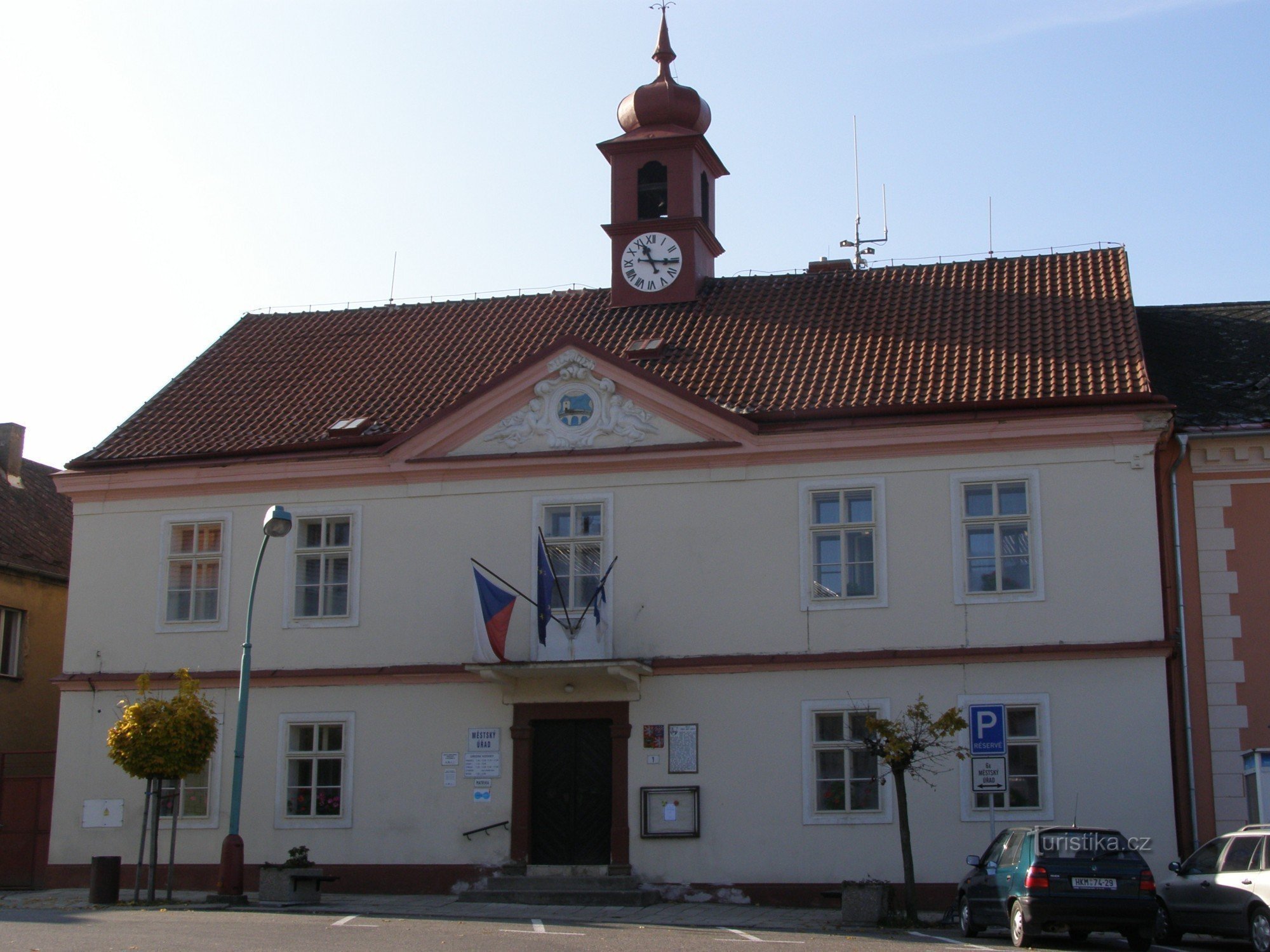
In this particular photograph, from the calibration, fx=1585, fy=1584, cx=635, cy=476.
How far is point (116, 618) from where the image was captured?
25.5 meters

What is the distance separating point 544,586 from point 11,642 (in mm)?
13778

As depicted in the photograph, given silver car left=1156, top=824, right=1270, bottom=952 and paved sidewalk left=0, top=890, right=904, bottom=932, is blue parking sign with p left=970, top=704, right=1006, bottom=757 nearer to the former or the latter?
silver car left=1156, top=824, right=1270, bottom=952

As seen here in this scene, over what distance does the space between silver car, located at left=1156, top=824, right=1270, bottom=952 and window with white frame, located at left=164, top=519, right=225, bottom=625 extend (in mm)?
14826

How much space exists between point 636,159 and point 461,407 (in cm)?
732

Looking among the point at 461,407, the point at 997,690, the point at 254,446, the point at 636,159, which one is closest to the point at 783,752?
the point at 997,690

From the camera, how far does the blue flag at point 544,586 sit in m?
22.7

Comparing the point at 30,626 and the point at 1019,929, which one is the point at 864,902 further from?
the point at 30,626

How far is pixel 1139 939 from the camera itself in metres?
16.3

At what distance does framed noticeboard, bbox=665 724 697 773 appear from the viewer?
22812 mm

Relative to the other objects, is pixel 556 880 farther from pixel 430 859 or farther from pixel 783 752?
pixel 783 752

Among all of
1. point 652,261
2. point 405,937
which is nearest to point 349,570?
point 652,261

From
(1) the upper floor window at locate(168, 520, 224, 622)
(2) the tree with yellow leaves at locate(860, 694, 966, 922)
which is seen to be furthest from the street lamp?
(2) the tree with yellow leaves at locate(860, 694, 966, 922)

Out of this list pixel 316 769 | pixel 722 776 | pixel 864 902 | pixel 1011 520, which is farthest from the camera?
pixel 316 769

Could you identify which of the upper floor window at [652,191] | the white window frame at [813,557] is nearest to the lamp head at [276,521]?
the white window frame at [813,557]
